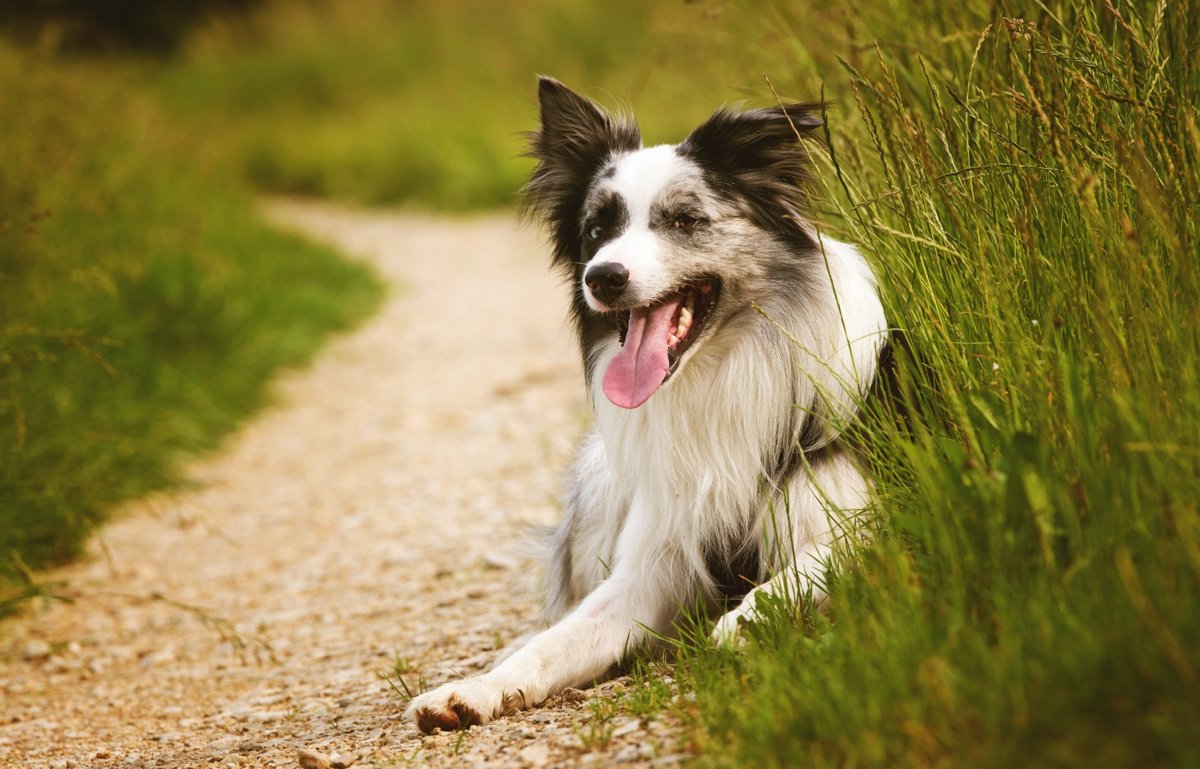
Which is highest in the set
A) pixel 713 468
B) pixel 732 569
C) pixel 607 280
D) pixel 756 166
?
pixel 756 166

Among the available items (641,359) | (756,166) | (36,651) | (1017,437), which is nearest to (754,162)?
(756,166)

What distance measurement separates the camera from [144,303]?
723cm

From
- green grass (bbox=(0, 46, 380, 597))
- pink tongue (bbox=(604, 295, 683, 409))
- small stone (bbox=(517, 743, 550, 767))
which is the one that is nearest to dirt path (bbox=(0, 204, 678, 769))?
small stone (bbox=(517, 743, 550, 767))

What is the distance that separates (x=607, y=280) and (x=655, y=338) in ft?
0.81

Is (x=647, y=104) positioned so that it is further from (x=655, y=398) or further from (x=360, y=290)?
(x=655, y=398)

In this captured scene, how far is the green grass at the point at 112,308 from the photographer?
4840mm

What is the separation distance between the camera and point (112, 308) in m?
6.71

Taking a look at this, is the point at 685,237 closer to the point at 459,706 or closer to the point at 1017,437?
the point at 1017,437

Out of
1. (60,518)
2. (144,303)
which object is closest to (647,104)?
(144,303)

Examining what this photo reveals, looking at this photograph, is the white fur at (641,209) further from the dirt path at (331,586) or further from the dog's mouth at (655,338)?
the dirt path at (331,586)

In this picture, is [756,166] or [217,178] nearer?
[756,166]

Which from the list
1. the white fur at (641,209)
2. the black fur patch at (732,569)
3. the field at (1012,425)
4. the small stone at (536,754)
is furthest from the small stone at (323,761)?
the white fur at (641,209)

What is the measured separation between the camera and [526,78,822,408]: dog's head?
10.7ft

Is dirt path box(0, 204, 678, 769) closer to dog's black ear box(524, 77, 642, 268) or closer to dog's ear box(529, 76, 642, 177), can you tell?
dog's black ear box(524, 77, 642, 268)
